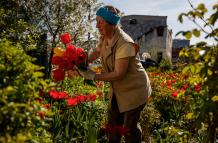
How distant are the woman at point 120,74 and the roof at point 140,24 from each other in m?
57.1

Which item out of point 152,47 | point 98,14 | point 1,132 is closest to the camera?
point 1,132

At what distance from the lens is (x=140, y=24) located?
2562 inches

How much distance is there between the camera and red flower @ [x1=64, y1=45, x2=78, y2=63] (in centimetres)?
452

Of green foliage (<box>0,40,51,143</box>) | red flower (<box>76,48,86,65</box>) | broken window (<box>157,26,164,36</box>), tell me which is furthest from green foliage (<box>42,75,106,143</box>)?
broken window (<box>157,26,164,36</box>)

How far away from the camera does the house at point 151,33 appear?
61.0 meters

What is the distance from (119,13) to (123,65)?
53 centimetres

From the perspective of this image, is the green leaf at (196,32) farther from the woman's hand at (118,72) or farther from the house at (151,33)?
the house at (151,33)

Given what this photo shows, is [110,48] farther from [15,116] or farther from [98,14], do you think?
[15,116]

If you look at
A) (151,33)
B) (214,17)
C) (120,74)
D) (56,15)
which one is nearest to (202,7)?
(214,17)

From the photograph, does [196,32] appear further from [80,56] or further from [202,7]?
[80,56]

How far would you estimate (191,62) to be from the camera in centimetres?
356

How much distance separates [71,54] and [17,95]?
167cm

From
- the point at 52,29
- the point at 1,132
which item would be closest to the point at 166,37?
the point at 52,29

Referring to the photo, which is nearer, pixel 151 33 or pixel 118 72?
pixel 118 72
